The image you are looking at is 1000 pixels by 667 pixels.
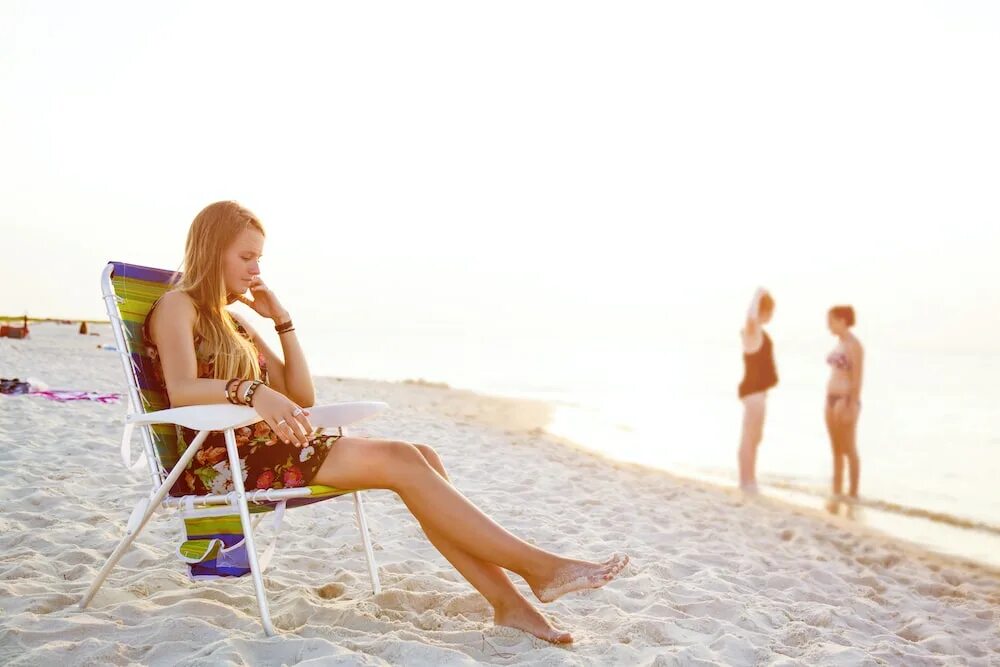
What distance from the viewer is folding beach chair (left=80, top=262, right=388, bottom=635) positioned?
2.23 metres

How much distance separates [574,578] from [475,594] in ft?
2.26

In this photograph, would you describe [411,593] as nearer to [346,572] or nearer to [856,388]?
[346,572]

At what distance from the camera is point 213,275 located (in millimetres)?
2566

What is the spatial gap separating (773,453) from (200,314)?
8.52 metres

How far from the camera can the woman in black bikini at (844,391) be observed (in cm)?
677

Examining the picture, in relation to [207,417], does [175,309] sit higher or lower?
higher

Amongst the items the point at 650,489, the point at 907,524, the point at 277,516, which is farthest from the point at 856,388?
the point at 277,516

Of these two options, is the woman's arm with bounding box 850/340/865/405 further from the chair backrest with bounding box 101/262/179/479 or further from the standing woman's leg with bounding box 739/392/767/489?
the chair backrest with bounding box 101/262/179/479

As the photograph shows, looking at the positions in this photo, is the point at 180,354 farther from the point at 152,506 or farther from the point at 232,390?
the point at 152,506

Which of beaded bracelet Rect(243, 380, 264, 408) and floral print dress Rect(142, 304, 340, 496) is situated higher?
beaded bracelet Rect(243, 380, 264, 408)

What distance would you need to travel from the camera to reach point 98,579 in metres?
2.47

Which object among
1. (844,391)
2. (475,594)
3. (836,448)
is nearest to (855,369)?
(844,391)

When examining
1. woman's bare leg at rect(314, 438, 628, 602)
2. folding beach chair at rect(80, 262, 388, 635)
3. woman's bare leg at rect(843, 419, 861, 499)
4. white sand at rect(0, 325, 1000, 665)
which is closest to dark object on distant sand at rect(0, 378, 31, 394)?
white sand at rect(0, 325, 1000, 665)

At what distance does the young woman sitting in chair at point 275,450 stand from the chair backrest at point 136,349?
56 mm
